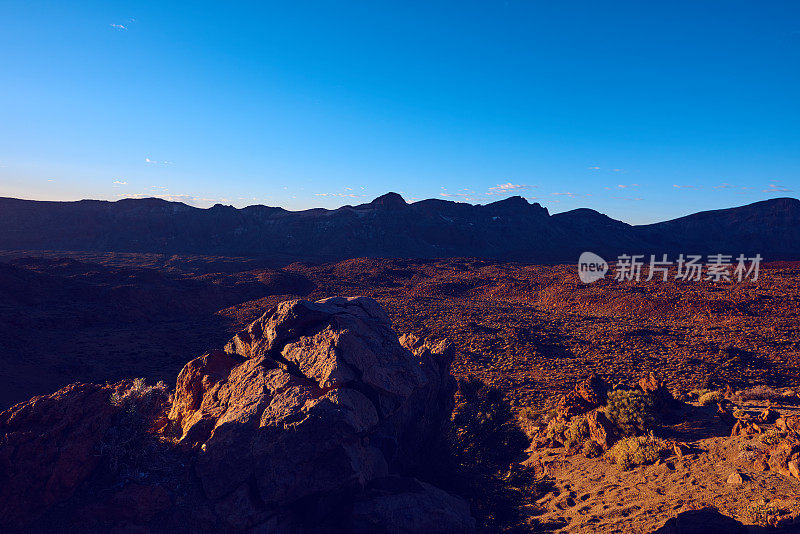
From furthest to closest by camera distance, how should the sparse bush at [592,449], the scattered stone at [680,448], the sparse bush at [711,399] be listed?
the sparse bush at [711,399] → the sparse bush at [592,449] → the scattered stone at [680,448]

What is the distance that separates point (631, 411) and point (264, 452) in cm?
732

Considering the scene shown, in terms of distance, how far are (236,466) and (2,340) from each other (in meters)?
19.3

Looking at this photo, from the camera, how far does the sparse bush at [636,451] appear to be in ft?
23.7

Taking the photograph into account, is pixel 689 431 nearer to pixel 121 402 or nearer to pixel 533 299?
pixel 121 402

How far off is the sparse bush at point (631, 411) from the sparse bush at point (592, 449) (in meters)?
0.62

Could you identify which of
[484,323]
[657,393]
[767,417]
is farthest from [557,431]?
[484,323]

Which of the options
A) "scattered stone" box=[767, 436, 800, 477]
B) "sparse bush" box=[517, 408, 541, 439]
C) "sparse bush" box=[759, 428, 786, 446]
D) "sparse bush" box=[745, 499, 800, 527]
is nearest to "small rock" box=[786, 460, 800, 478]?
"scattered stone" box=[767, 436, 800, 477]

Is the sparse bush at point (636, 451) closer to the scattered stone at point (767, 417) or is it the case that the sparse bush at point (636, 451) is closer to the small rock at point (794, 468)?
the small rock at point (794, 468)

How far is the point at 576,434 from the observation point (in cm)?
873

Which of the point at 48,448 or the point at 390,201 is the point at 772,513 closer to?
the point at 48,448

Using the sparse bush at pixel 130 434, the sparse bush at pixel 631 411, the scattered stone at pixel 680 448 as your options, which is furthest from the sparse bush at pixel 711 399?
the sparse bush at pixel 130 434

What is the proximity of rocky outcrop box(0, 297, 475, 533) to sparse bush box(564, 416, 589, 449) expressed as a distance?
3.19 metres

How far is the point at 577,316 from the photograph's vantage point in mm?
24969

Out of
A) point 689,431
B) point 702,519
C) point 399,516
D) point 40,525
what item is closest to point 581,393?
point 689,431
